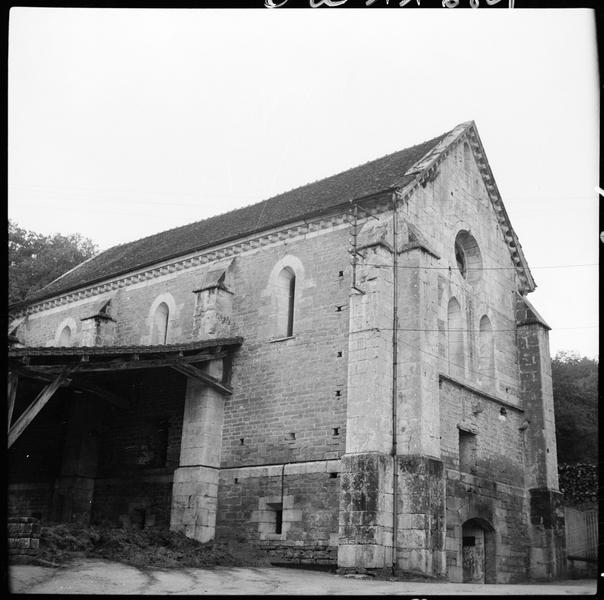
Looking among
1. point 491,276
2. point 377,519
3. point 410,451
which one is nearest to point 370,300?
point 410,451

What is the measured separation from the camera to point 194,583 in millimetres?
13914

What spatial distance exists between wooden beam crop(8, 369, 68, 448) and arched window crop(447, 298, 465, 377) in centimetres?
1082

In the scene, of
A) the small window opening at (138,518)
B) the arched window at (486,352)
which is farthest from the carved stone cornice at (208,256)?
the small window opening at (138,518)

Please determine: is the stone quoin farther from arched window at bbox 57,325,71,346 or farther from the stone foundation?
the stone foundation

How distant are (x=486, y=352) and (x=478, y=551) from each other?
611cm

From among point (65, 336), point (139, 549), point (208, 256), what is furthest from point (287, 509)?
point (65, 336)

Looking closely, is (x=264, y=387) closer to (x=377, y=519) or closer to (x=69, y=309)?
(x=377, y=519)

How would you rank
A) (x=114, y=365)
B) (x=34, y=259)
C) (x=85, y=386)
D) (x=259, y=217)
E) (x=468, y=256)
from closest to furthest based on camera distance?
1. (x=114, y=365)
2. (x=85, y=386)
3. (x=468, y=256)
4. (x=259, y=217)
5. (x=34, y=259)

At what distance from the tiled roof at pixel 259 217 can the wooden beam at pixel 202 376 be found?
A: 4.87 m

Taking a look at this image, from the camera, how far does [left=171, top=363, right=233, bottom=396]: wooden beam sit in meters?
20.1

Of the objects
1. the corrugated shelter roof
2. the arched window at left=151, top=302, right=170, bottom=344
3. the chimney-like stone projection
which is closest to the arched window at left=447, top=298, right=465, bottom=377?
the corrugated shelter roof

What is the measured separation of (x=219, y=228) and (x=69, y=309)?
284 inches

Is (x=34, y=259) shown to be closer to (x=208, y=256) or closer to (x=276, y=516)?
(x=208, y=256)

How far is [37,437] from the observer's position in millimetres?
25531
